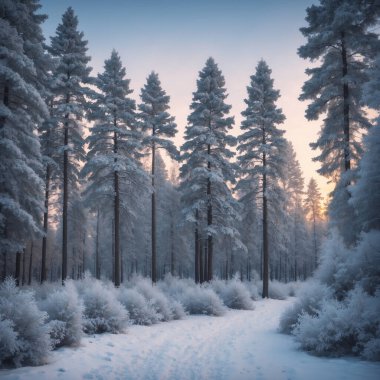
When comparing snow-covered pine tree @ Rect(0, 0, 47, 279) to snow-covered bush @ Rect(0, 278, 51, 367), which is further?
snow-covered pine tree @ Rect(0, 0, 47, 279)

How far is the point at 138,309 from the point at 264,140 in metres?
16.5

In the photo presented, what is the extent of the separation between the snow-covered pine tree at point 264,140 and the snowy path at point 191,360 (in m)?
14.5

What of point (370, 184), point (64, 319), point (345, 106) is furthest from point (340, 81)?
point (64, 319)

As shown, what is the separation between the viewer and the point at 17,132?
1343 centimetres

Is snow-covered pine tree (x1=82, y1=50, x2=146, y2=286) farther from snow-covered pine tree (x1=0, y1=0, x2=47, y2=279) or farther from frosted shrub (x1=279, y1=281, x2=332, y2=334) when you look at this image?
frosted shrub (x1=279, y1=281, x2=332, y2=334)

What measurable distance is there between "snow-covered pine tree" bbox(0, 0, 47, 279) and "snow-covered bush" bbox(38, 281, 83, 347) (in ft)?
22.1

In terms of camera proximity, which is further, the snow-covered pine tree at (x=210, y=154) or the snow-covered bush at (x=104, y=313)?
the snow-covered pine tree at (x=210, y=154)

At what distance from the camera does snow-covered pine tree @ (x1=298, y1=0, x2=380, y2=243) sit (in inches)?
504

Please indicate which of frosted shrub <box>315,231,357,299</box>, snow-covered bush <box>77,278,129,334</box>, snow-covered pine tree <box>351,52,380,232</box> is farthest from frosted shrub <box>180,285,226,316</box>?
snow-covered pine tree <box>351,52,380,232</box>

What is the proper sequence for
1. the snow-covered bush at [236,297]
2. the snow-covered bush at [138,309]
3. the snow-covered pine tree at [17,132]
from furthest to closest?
the snow-covered bush at [236,297]
the snow-covered pine tree at [17,132]
the snow-covered bush at [138,309]

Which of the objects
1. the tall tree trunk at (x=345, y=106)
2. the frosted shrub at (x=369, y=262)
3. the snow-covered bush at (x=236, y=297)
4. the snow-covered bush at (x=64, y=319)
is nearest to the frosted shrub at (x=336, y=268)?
the frosted shrub at (x=369, y=262)

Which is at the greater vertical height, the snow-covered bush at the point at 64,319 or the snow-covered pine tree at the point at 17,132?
the snow-covered pine tree at the point at 17,132

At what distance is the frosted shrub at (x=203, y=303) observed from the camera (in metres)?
12.8

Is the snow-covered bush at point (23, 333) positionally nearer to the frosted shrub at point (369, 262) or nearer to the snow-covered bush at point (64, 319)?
the snow-covered bush at point (64, 319)
